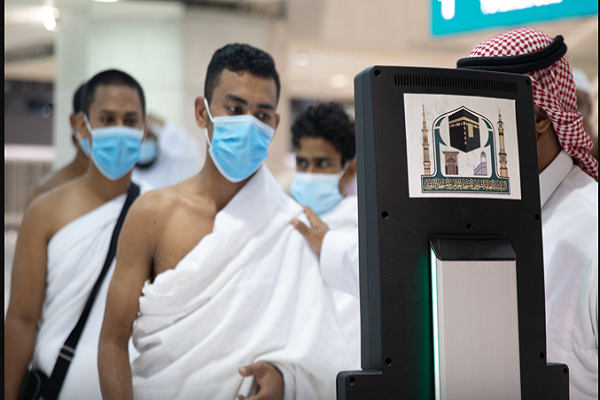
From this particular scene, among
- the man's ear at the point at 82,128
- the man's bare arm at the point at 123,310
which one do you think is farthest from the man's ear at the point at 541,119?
the man's ear at the point at 82,128

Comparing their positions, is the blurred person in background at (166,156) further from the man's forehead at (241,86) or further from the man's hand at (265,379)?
the man's hand at (265,379)

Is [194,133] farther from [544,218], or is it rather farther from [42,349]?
[544,218]

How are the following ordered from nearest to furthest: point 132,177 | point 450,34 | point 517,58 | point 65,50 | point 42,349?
point 517,58 < point 42,349 < point 132,177 < point 450,34 < point 65,50

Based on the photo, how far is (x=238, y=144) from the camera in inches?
49.3

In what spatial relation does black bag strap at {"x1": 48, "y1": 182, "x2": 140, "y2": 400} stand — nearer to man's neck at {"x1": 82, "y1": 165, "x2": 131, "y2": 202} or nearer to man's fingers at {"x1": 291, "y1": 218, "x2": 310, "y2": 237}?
man's neck at {"x1": 82, "y1": 165, "x2": 131, "y2": 202}

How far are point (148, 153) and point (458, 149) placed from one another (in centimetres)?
114

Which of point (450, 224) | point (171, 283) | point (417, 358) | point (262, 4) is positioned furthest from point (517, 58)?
point (262, 4)

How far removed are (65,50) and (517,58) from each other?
6.13ft

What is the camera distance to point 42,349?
4.70 feet

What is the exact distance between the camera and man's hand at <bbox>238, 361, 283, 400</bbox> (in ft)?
4.09

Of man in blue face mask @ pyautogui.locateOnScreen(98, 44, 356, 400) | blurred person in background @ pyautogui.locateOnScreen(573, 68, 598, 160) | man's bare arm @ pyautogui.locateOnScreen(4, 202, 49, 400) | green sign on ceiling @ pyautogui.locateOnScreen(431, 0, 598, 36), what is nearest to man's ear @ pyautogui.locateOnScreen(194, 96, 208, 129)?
man in blue face mask @ pyautogui.locateOnScreen(98, 44, 356, 400)

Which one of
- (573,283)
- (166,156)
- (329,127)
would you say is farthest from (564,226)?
(166,156)

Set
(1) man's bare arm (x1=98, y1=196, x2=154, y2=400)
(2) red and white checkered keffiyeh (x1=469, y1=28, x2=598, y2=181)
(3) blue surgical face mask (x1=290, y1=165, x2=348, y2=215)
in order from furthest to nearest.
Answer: (3) blue surgical face mask (x1=290, y1=165, x2=348, y2=215) → (1) man's bare arm (x1=98, y1=196, x2=154, y2=400) → (2) red and white checkered keffiyeh (x1=469, y1=28, x2=598, y2=181)

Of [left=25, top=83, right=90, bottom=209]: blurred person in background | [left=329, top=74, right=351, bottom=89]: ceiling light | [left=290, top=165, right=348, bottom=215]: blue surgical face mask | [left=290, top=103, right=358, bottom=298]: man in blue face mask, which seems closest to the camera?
[left=290, top=103, right=358, bottom=298]: man in blue face mask
